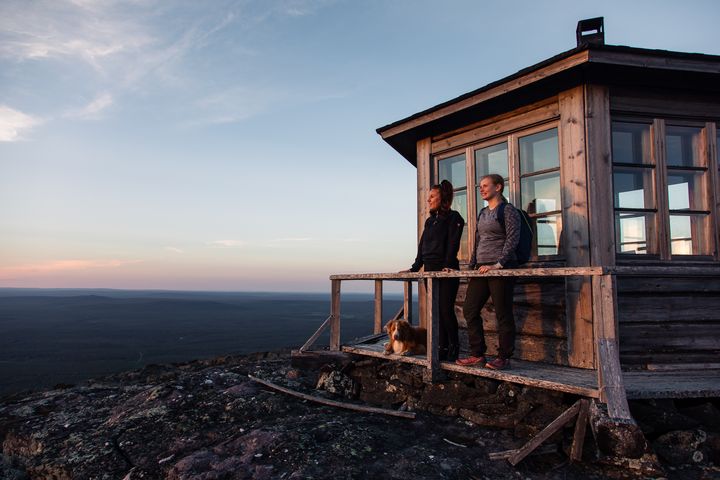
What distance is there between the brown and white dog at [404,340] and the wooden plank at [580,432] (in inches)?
80.5

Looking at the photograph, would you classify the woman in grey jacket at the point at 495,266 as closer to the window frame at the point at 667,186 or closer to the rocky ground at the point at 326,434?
the rocky ground at the point at 326,434

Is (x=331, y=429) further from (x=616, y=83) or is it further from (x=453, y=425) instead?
(x=616, y=83)

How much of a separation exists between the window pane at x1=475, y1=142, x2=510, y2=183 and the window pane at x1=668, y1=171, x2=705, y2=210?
1.88 meters

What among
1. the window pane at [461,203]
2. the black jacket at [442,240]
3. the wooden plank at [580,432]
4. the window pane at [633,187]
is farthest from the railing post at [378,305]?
the wooden plank at [580,432]

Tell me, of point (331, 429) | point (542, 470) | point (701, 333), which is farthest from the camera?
point (701, 333)

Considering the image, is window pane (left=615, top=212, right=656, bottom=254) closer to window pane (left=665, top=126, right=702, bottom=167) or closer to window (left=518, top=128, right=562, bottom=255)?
window (left=518, top=128, right=562, bottom=255)

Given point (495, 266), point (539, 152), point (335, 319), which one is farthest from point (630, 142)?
point (335, 319)

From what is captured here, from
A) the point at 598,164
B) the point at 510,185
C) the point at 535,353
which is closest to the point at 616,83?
the point at 598,164

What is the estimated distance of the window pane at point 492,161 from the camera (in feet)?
18.9

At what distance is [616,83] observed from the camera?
4.98 meters

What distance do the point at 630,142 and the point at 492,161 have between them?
64.6 inches

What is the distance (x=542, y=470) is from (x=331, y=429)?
6.63 feet

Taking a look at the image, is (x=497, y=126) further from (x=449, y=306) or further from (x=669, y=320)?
(x=669, y=320)

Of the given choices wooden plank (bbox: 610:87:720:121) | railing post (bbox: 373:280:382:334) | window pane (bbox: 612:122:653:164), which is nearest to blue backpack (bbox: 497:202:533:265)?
window pane (bbox: 612:122:653:164)
